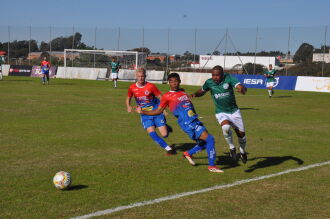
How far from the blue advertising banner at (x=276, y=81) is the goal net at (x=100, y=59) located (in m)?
14.9

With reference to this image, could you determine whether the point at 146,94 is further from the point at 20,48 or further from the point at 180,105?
the point at 20,48

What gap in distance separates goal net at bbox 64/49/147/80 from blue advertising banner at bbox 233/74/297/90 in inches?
588

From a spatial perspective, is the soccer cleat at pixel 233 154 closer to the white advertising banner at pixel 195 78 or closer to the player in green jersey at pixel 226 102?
the player in green jersey at pixel 226 102

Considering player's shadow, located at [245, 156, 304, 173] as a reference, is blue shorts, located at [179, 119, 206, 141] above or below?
above

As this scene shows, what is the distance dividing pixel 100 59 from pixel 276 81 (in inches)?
896

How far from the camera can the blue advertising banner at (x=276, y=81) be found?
Result: 123ft

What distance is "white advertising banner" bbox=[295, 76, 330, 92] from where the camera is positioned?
3488cm

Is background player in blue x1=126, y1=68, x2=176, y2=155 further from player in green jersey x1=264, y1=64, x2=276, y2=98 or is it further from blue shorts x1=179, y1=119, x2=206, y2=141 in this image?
player in green jersey x1=264, y1=64, x2=276, y2=98

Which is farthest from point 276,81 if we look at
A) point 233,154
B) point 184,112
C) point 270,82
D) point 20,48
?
point 20,48

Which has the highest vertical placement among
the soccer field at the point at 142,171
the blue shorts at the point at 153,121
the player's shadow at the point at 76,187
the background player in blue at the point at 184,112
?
the background player in blue at the point at 184,112

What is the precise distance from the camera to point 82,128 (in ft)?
43.8

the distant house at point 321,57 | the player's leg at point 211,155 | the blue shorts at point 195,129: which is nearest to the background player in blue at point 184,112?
the blue shorts at point 195,129

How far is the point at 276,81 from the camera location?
Answer: 38312mm

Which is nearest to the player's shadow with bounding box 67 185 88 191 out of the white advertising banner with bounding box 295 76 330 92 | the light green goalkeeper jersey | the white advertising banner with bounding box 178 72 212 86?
the light green goalkeeper jersey
